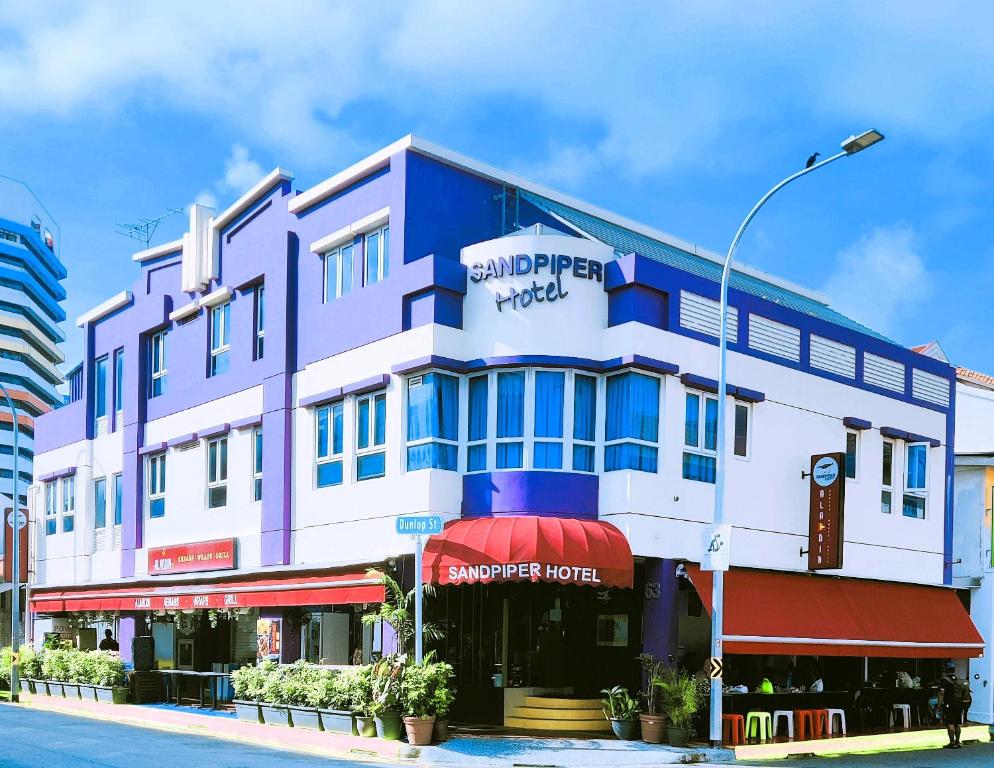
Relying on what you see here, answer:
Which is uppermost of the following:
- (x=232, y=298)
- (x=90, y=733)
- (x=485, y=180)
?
(x=485, y=180)

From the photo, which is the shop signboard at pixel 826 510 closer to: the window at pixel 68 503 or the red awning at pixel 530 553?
the red awning at pixel 530 553

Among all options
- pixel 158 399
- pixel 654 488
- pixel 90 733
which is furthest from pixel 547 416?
pixel 158 399

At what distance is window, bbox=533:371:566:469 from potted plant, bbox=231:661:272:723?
6.90 meters

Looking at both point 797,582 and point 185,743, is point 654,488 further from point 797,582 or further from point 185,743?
point 185,743

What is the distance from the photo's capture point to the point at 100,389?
118 ft

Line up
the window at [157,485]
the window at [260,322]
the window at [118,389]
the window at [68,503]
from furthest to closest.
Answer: the window at [68,503], the window at [118,389], the window at [157,485], the window at [260,322]

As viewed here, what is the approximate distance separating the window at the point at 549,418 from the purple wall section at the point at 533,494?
0.92 feet

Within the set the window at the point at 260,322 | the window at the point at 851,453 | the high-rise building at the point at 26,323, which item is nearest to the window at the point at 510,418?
the window at the point at 260,322

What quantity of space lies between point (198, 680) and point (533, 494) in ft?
37.4

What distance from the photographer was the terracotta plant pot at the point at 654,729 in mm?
21266

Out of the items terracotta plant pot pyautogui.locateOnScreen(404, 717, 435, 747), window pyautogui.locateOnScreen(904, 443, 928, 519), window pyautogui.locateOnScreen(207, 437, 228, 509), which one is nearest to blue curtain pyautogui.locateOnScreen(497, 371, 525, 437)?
terracotta plant pot pyautogui.locateOnScreen(404, 717, 435, 747)

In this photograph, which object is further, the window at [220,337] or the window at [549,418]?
the window at [220,337]

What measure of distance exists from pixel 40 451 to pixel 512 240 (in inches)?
841

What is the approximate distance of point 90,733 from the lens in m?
22.4
